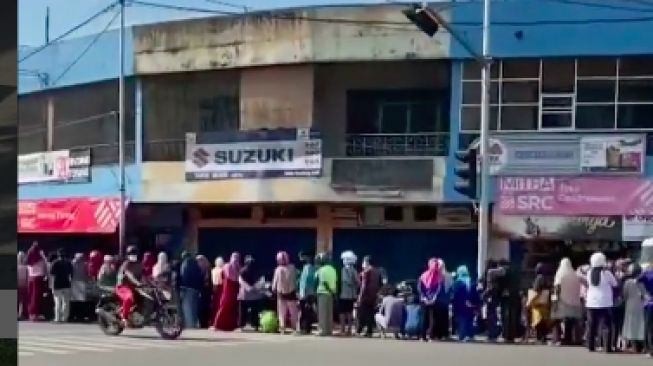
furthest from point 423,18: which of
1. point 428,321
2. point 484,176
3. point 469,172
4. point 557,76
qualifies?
point 557,76

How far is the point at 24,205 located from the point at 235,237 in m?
8.27

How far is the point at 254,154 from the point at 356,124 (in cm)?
250

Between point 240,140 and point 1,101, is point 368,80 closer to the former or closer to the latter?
point 240,140

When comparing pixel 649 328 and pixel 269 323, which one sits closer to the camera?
pixel 649 328

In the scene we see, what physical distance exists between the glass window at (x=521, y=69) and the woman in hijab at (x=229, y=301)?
8096mm

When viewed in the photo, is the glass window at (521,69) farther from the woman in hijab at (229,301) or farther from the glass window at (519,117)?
the woman in hijab at (229,301)

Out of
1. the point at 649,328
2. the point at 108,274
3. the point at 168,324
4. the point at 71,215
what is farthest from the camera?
the point at 71,215

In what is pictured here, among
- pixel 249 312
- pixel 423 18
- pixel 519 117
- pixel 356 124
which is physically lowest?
pixel 249 312

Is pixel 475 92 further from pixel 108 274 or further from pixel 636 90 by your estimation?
pixel 108 274

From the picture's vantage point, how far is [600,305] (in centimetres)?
1892

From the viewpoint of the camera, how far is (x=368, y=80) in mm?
28609

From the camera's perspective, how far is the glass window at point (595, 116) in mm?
26312

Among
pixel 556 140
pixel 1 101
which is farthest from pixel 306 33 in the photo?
pixel 1 101

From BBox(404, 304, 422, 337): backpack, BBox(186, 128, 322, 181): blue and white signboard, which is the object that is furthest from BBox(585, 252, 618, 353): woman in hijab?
BBox(186, 128, 322, 181): blue and white signboard
